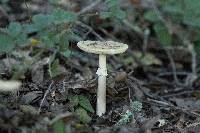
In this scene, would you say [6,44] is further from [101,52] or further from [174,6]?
[174,6]

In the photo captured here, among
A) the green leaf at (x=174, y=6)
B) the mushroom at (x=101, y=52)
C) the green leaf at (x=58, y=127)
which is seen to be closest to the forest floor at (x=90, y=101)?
the green leaf at (x=58, y=127)

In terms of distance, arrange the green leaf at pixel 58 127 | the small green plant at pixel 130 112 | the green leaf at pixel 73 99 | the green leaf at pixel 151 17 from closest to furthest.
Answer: the green leaf at pixel 58 127 < the small green plant at pixel 130 112 < the green leaf at pixel 73 99 < the green leaf at pixel 151 17

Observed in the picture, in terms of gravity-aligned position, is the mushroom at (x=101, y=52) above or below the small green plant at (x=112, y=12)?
below

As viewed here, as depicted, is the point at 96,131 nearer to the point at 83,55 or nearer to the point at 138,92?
the point at 138,92

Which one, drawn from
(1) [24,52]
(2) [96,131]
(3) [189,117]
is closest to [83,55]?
(1) [24,52]

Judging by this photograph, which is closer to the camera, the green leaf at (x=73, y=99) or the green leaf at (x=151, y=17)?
the green leaf at (x=73, y=99)

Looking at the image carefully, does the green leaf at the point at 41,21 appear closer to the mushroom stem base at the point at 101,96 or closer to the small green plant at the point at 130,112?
the mushroom stem base at the point at 101,96

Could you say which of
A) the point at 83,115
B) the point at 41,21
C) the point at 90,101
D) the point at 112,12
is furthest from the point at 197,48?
the point at 41,21
